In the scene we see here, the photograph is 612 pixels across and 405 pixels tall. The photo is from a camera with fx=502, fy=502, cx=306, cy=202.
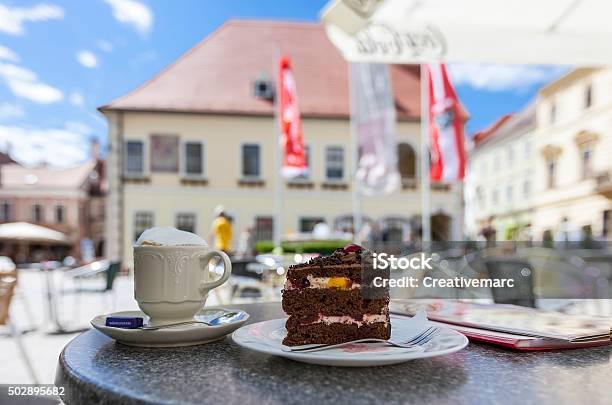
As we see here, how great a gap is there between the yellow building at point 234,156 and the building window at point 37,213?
22.2m

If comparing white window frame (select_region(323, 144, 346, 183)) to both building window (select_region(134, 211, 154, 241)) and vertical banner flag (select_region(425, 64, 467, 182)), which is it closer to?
building window (select_region(134, 211, 154, 241))

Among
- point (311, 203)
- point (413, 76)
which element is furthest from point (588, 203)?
point (311, 203)

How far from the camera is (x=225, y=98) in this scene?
17.7 m

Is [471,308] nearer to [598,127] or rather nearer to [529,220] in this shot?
[598,127]

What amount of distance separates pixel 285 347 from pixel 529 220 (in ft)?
111

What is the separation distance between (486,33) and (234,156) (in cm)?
1522

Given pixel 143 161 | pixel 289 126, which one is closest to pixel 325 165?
pixel 143 161

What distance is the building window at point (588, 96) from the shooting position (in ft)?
70.0

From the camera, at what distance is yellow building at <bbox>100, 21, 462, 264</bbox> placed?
662 inches

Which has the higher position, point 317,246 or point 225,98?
point 225,98

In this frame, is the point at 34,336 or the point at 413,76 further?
the point at 413,76

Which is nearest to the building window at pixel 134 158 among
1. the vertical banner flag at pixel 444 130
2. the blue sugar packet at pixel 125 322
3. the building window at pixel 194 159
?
the building window at pixel 194 159

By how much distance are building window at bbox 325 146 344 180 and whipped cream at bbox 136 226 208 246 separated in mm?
16936

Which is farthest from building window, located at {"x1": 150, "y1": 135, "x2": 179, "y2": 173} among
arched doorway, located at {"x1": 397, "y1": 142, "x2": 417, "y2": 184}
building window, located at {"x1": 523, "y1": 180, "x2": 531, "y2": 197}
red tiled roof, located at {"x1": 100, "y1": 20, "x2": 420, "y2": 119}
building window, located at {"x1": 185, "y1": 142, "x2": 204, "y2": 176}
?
building window, located at {"x1": 523, "y1": 180, "x2": 531, "y2": 197}
